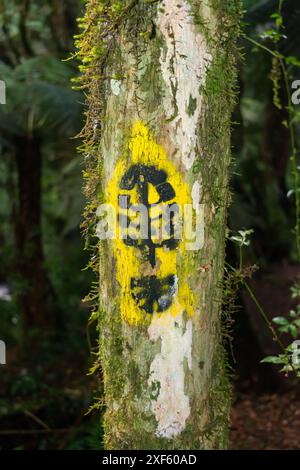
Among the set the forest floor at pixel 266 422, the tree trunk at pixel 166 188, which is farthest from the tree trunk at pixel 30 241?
the tree trunk at pixel 166 188

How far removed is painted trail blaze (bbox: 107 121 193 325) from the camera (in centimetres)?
175

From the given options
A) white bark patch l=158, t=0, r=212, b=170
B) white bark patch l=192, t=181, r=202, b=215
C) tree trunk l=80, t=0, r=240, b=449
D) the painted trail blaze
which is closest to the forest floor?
tree trunk l=80, t=0, r=240, b=449

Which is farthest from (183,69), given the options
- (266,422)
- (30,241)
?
(30,241)

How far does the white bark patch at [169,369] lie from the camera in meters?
1.77

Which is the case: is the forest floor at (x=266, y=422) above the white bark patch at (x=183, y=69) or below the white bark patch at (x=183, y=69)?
below

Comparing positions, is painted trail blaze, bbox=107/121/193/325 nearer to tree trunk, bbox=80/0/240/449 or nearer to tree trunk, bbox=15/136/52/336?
tree trunk, bbox=80/0/240/449

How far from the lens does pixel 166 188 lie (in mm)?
1759

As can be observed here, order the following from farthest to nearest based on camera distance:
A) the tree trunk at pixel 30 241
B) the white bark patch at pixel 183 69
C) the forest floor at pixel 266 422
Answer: the tree trunk at pixel 30 241
the forest floor at pixel 266 422
the white bark patch at pixel 183 69

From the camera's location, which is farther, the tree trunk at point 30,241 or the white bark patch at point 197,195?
the tree trunk at point 30,241

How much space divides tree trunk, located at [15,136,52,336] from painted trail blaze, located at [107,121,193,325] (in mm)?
4551

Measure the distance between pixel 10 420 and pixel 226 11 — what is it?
3.81m

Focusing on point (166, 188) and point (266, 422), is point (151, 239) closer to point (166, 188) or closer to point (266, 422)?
point (166, 188)

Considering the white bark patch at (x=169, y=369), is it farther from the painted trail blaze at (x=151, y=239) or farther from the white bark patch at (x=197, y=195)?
the white bark patch at (x=197, y=195)

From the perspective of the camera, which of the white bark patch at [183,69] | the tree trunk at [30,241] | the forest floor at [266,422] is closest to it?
the white bark patch at [183,69]
